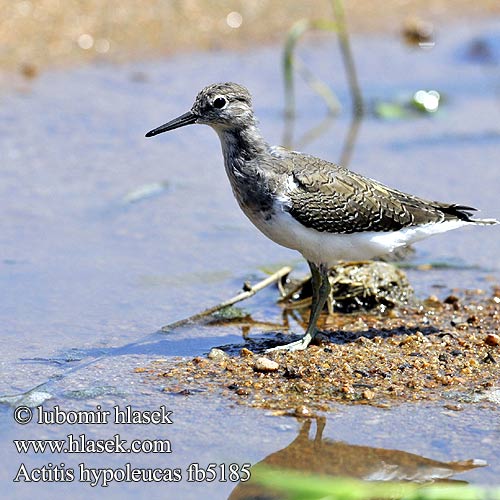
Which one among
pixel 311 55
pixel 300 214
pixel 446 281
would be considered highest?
pixel 311 55

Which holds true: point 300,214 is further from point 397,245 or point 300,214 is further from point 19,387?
point 19,387

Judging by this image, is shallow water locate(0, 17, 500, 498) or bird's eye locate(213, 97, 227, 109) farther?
bird's eye locate(213, 97, 227, 109)

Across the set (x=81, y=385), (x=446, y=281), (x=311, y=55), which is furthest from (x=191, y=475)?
(x=311, y=55)

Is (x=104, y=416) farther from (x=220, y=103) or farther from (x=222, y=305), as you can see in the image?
(x=220, y=103)

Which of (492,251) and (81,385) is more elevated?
(492,251)

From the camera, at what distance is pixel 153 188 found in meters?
9.48

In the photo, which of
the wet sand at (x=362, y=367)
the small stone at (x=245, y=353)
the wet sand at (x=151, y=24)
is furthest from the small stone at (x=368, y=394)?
the wet sand at (x=151, y=24)

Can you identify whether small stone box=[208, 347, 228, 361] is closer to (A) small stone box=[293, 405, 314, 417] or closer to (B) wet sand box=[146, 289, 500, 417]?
(B) wet sand box=[146, 289, 500, 417]

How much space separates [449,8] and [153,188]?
7.18 meters

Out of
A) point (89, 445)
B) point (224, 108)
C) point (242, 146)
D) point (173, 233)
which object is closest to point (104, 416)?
point (89, 445)

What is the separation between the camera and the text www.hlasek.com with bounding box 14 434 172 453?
18.0ft

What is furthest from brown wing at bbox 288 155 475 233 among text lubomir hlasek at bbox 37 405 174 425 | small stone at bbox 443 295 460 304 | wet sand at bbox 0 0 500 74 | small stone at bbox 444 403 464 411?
wet sand at bbox 0 0 500 74

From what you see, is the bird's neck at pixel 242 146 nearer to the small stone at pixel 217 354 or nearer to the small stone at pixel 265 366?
the small stone at pixel 217 354

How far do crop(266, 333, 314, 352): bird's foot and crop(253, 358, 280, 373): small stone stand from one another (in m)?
0.29
